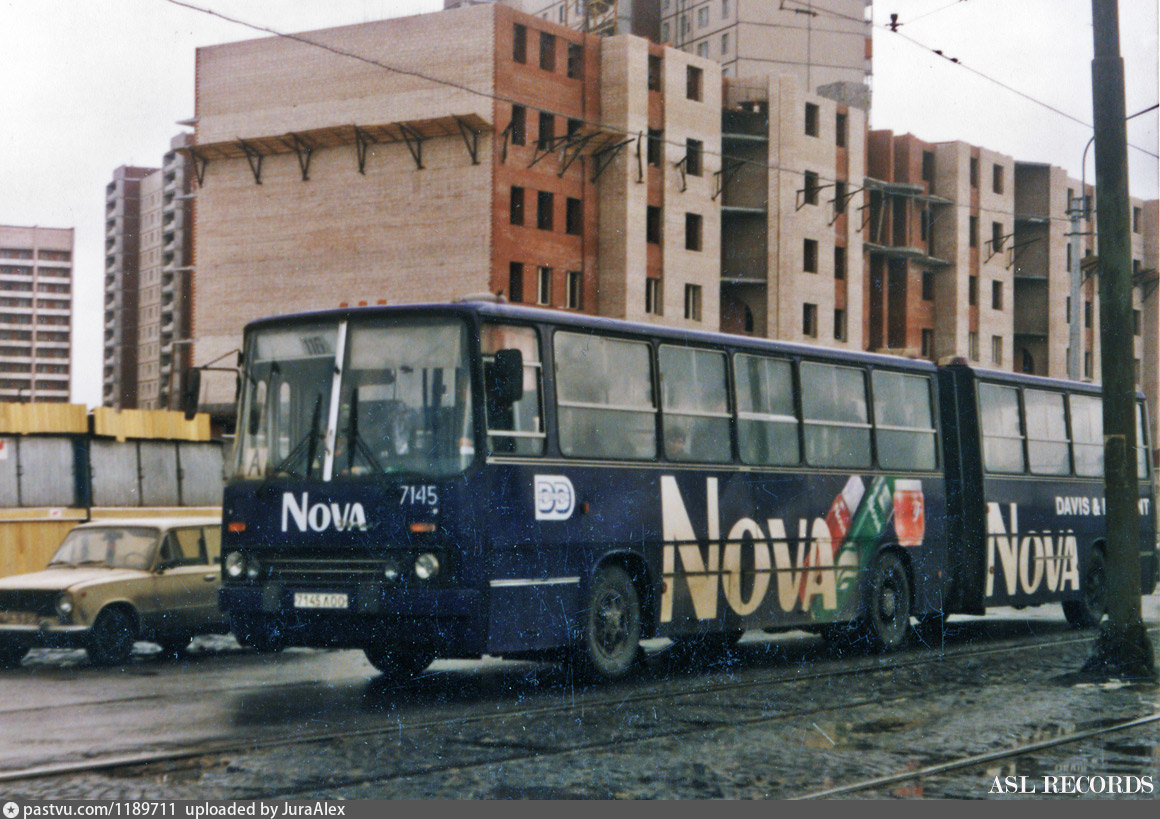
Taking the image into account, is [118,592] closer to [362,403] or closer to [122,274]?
[362,403]

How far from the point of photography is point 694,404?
13.8 meters

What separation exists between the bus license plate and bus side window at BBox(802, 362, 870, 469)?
559cm

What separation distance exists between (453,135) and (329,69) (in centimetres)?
627

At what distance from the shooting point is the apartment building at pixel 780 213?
62.3 metres

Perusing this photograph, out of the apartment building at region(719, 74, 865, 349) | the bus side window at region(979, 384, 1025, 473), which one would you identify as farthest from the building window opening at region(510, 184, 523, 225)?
the bus side window at region(979, 384, 1025, 473)

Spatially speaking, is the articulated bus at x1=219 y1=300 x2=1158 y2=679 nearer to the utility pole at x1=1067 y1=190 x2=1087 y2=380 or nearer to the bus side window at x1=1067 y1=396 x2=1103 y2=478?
the bus side window at x1=1067 y1=396 x2=1103 y2=478

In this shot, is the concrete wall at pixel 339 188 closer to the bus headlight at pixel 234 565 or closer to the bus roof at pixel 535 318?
the bus roof at pixel 535 318

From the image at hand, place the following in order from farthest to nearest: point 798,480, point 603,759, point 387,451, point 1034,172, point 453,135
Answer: point 1034,172
point 453,135
point 798,480
point 387,451
point 603,759

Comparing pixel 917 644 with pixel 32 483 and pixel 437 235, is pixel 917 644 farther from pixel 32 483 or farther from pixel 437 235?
pixel 437 235

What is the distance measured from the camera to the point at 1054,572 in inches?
779

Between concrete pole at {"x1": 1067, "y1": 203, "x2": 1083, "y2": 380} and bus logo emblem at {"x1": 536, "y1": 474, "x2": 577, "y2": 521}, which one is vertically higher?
concrete pole at {"x1": 1067, "y1": 203, "x2": 1083, "y2": 380}

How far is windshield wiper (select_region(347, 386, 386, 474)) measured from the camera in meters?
11.5

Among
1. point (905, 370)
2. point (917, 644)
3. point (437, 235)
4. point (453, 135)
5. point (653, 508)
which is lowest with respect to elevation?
point (917, 644)

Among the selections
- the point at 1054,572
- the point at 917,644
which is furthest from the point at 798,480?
the point at 1054,572
